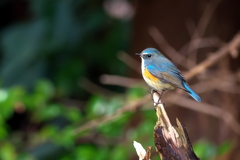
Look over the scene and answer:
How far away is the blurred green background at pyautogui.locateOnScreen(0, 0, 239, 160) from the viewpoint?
4.92 meters

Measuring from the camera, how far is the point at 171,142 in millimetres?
2781

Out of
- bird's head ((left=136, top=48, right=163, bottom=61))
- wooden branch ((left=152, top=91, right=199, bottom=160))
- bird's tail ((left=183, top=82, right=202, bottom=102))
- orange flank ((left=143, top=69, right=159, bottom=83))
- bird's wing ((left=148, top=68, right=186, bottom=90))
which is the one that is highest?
bird's head ((left=136, top=48, right=163, bottom=61))

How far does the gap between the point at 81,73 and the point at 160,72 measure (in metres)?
3.13

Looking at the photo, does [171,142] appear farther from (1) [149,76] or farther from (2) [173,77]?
(1) [149,76]

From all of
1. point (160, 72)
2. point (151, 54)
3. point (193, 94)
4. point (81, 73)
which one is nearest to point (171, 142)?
point (193, 94)

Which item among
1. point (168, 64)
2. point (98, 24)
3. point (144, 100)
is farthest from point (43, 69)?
point (168, 64)

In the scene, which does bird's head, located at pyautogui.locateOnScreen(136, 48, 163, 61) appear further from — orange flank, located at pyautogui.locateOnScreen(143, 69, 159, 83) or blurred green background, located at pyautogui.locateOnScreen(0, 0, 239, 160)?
blurred green background, located at pyautogui.locateOnScreen(0, 0, 239, 160)

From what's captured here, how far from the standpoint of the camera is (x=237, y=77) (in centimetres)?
471

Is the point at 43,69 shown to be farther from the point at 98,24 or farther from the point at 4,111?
the point at 4,111

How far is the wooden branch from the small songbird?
287mm

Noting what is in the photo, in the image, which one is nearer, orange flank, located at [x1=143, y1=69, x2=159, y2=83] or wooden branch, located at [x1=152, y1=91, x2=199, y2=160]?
wooden branch, located at [x1=152, y1=91, x2=199, y2=160]

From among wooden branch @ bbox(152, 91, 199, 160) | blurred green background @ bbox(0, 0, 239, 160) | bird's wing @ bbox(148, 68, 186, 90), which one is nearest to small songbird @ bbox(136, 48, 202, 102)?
bird's wing @ bbox(148, 68, 186, 90)

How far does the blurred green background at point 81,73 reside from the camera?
4.92 metres

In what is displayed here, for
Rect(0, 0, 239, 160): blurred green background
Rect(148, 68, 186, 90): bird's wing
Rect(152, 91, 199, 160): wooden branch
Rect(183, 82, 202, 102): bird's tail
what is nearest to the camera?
Rect(152, 91, 199, 160): wooden branch
